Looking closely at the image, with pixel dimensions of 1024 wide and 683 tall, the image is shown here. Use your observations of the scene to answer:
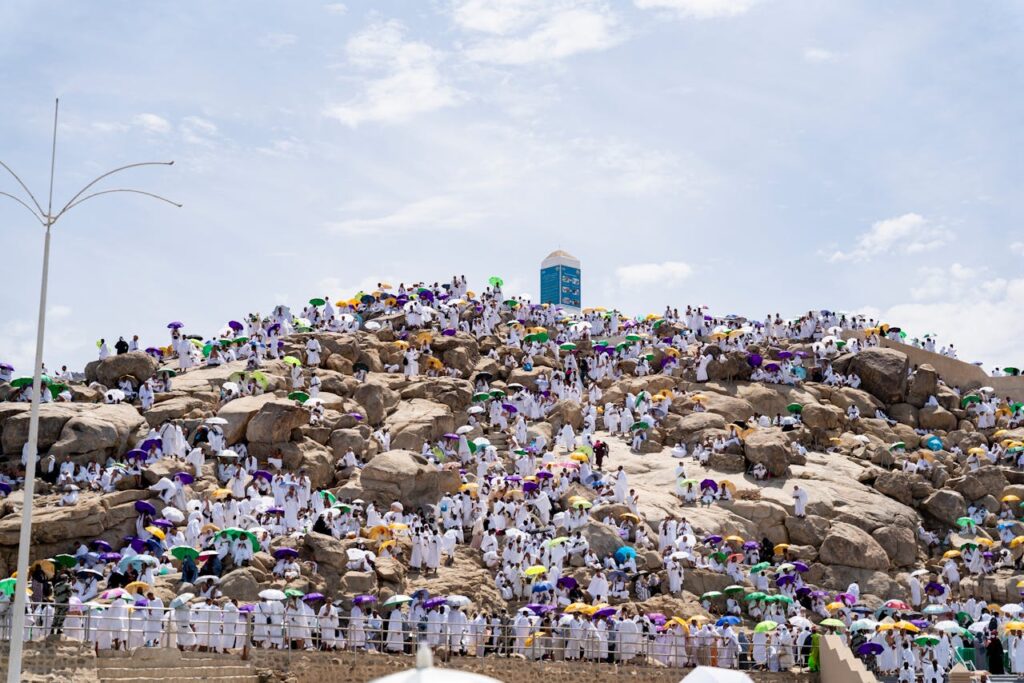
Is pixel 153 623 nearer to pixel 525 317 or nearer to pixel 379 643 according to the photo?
pixel 379 643

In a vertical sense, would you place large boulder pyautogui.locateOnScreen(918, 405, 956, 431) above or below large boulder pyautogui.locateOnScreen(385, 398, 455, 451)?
above

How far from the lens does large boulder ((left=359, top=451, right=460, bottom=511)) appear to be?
37.6 meters

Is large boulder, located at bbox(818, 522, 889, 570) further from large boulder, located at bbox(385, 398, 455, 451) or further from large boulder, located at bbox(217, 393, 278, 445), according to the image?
large boulder, located at bbox(217, 393, 278, 445)

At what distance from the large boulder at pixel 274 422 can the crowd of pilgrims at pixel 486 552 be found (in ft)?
2.91

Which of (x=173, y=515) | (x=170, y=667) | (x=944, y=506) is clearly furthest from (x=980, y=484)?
(x=170, y=667)

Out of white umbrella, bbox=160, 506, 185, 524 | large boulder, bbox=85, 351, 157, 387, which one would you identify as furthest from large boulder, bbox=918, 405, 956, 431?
white umbrella, bbox=160, 506, 185, 524

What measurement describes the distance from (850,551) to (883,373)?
15.9 m

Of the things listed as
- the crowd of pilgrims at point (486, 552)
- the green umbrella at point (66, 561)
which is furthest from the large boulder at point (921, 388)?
the green umbrella at point (66, 561)

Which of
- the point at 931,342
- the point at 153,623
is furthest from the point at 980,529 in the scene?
the point at 153,623

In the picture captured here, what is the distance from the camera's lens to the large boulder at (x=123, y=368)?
141ft

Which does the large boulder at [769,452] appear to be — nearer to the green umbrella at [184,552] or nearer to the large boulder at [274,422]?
the large boulder at [274,422]

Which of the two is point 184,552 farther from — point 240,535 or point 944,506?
point 944,506

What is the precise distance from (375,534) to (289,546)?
285 centimetres

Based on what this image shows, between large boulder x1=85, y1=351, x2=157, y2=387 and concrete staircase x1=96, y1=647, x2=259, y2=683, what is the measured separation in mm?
19268
